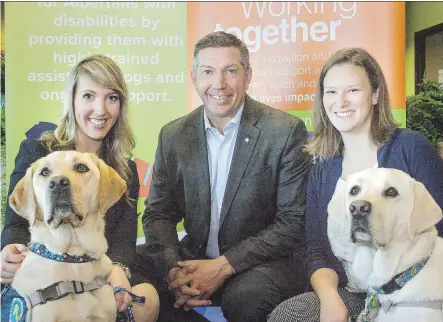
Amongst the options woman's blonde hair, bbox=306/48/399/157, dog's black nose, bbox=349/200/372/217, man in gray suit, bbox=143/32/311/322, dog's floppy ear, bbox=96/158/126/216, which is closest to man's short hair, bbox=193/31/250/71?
man in gray suit, bbox=143/32/311/322

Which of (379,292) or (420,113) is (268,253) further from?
(420,113)

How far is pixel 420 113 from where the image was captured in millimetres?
2420

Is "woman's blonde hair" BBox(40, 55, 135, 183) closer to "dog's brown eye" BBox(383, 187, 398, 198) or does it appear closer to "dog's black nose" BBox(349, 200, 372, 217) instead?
"dog's black nose" BBox(349, 200, 372, 217)

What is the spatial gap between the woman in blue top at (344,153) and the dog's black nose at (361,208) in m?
0.26

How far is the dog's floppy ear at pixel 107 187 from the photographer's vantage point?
6.47 ft

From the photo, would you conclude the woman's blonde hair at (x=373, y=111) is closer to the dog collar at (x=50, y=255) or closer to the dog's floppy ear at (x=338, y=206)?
the dog's floppy ear at (x=338, y=206)

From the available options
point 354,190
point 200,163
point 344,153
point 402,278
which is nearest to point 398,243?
point 402,278

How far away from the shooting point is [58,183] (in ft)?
6.21

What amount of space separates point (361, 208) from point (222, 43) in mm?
971

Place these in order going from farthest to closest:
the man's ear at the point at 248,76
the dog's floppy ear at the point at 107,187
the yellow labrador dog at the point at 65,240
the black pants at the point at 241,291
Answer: the man's ear at the point at 248,76 < the black pants at the point at 241,291 < the dog's floppy ear at the point at 107,187 < the yellow labrador dog at the point at 65,240

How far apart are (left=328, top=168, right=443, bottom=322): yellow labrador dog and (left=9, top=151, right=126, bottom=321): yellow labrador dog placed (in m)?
0.95

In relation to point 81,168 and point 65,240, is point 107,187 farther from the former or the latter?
point 65,240

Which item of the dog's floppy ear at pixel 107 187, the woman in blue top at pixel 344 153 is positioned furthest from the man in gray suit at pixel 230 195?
the dog's floppy ear at pixel 107 187

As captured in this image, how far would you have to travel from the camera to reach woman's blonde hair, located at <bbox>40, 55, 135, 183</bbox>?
220 centimetres
